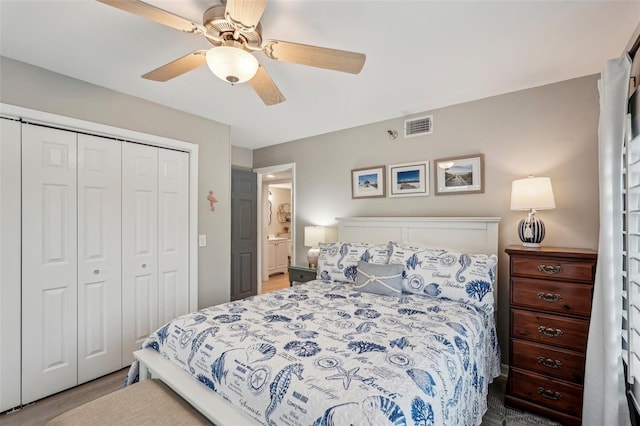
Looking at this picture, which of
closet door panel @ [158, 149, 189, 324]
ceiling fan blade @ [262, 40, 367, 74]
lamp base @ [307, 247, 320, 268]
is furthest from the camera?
lamp base @ [307, 247, 320, 268]

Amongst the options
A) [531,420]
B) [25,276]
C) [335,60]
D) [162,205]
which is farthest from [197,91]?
[531,420]

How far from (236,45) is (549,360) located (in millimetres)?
2825

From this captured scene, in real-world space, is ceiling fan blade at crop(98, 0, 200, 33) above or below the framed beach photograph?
above

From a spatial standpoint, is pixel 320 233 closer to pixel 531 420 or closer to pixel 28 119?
pixel 531 420

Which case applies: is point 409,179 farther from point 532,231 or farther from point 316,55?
point 316,55

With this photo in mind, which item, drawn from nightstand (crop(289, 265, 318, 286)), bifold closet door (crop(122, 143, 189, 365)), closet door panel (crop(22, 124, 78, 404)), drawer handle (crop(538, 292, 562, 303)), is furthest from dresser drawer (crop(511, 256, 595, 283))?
closet door panel (crop(22, 124, 78, 404))

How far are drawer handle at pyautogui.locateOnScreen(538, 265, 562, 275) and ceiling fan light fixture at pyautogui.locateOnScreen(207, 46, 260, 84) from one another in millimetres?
2263

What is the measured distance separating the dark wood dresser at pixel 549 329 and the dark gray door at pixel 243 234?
12.0 ft

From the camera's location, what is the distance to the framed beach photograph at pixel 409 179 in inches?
121

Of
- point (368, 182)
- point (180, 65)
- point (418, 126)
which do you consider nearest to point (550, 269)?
point (418, 126)

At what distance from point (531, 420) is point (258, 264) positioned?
12.6ft

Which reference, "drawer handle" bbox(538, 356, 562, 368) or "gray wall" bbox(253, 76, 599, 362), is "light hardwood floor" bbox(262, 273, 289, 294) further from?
"drawer handle" bbox(538, 356, 562, 368)

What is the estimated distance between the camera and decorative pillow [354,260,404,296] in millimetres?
2393

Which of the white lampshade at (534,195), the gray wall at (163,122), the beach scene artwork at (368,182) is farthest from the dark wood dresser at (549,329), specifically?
the gray wall at (163,122)
